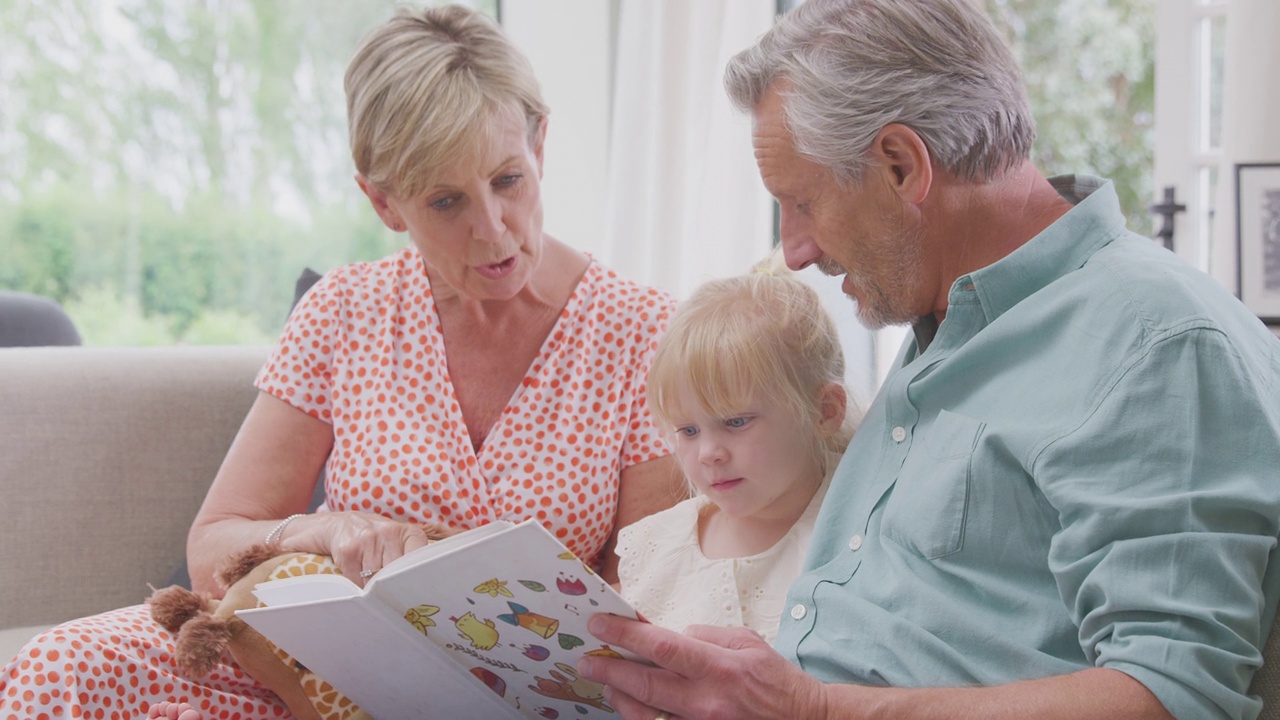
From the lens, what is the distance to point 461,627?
1.20 m

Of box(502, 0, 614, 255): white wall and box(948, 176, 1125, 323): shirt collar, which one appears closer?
box(948, 176, 1125, 323): shirt collar

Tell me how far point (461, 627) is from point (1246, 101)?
84.9 inches

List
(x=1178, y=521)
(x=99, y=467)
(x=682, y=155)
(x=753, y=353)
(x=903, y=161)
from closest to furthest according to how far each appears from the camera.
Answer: (x=1178, y=521) < (x=903, y=161) < (x=753, y=353) < (x=99, y=467) < (x=682, y=155)

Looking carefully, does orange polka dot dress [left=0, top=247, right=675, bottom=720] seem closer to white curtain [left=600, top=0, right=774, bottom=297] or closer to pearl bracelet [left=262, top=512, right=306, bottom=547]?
pearl bracelet [left=262, top=512, right=306, bottom=547]

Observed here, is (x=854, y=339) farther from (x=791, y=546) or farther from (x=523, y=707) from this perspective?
(x=523, y=707)

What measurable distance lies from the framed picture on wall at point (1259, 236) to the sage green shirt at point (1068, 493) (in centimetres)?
144

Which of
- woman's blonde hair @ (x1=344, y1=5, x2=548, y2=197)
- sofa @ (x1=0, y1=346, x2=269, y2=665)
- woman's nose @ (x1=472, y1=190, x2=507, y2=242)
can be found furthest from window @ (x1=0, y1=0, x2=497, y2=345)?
woman's nose @ (x1=472, y1=190, x2=507, y2=242)

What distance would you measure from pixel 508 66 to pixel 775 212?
107cm

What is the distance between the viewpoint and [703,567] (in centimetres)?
155

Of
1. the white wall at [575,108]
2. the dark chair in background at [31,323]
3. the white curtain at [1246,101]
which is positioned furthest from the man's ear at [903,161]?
the white wall at [575,108]

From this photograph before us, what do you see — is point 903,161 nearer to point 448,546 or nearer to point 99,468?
point 448,546

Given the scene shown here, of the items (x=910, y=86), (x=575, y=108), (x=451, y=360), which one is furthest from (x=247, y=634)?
(x=575, y=108)

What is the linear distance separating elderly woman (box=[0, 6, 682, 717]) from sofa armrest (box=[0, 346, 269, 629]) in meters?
0.45

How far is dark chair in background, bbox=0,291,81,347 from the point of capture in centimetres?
259
